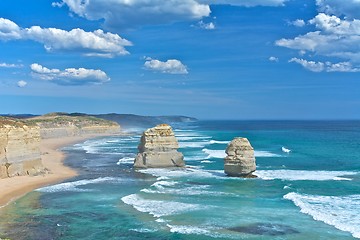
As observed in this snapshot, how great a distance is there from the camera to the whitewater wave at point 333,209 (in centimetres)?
2591

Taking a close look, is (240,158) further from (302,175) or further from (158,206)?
(158,206)

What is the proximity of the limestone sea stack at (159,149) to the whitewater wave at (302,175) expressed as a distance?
9.29 meters

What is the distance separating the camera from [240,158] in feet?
135

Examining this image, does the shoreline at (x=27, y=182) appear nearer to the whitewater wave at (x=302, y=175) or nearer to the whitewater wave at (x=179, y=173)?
the whitewater wave at (x=179, y=173)

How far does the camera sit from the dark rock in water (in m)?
24.5

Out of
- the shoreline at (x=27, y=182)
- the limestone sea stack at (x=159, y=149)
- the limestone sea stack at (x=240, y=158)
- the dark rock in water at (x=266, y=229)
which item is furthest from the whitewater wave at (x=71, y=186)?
the dark rock in water at (x=266, y=229)

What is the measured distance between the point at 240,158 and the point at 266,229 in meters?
16.2

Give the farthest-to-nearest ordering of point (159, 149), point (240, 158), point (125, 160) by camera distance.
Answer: point (125, 160) < point (159, 149) < point (240, 158)

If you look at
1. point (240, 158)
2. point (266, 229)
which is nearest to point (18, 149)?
point (240, 158)

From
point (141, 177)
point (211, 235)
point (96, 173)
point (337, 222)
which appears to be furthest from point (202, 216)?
point (96, 173)

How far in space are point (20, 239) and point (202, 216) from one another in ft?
35.4

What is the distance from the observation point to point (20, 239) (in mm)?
23609

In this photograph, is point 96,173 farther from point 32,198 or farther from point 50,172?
point 32,198

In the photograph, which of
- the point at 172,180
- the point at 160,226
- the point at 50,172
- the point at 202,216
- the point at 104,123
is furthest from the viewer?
the point at 104,123
